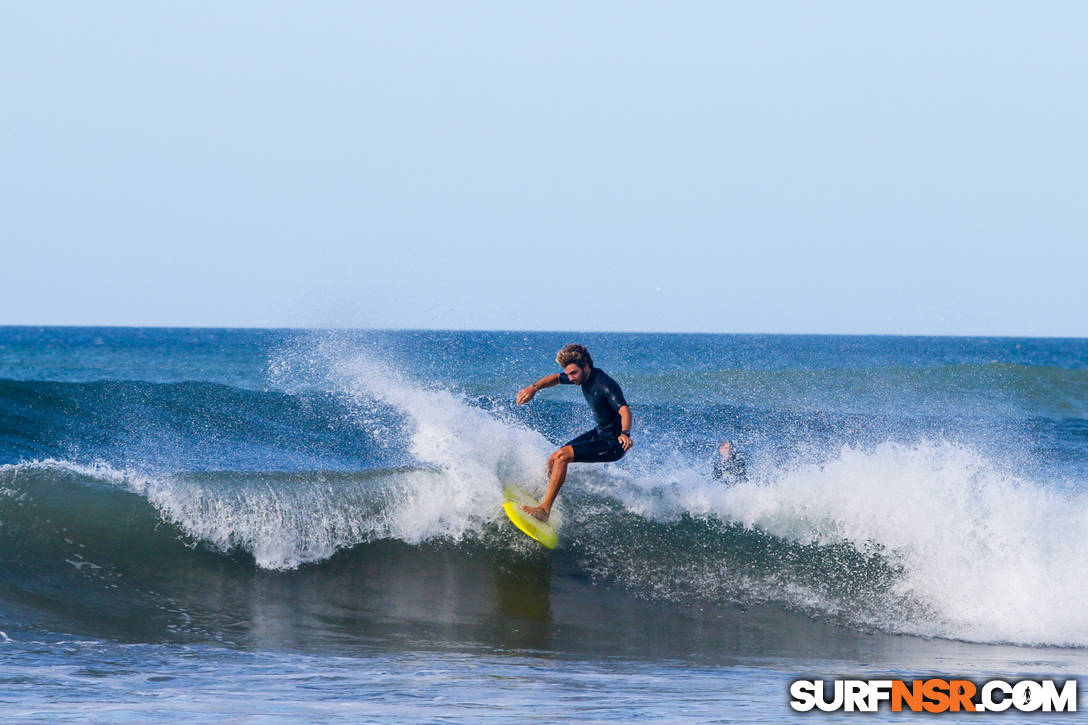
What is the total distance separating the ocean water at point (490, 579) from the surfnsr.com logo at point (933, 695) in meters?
0.20

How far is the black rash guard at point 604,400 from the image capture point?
8.78 m

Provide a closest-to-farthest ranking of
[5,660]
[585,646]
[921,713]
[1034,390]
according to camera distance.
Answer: [921,713] → [5,660] → [585,646] → [1034,390]

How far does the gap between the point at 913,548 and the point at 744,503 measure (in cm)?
183

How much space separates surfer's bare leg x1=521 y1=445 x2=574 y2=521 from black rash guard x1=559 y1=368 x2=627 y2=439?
0.36 meters

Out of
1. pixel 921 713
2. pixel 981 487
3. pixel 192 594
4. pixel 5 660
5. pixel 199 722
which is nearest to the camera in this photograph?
pixel 199 722

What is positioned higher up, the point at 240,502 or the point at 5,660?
the point at 240,502

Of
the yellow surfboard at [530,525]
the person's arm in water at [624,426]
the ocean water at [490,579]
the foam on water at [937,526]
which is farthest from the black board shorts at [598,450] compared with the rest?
the foam on water at [937,526]

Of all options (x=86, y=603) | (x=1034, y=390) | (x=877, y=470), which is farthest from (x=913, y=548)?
(x=1034, y=390)

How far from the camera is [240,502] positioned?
32.0 feet

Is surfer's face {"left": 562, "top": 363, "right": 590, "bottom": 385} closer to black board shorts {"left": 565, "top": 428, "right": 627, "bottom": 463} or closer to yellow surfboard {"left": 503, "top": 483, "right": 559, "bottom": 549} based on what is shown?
black board shorts {"left": 565, "top": 428, "right": 627, "bottom": 463}

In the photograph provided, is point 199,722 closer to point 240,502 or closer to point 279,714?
point 279,714

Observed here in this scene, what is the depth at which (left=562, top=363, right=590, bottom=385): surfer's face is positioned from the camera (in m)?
8.65

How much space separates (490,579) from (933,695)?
4227 mm

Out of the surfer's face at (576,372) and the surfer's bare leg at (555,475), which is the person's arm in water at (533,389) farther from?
the surfer's bare leg at (555,475)
